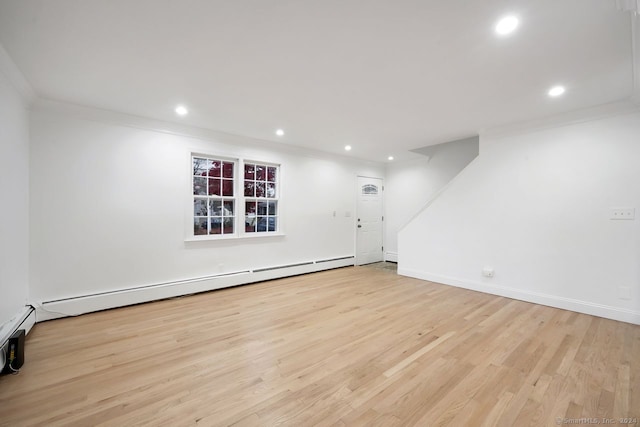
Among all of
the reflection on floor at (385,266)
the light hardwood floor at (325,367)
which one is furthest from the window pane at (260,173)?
the reflection on floor at (385,266)

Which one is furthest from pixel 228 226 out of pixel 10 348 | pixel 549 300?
pixel 549 300

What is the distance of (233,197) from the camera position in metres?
4.58

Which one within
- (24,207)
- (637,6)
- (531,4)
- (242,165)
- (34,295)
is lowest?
(34,295)

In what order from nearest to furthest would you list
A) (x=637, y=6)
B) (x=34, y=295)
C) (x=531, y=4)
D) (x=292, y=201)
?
1. (x=637, y=6)
2. (x=531, y=4)
3. (x=34, y=295)
4. (x=292, y=201)

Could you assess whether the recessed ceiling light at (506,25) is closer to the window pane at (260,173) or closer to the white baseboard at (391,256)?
the window pane at (260,173)

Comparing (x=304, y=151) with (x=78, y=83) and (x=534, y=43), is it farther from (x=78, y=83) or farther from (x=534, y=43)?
(x=534, y=43)

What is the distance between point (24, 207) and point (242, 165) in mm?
2669

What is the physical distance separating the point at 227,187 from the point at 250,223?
76 centimetres

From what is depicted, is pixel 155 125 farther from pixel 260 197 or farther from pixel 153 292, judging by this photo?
pixel 153 292

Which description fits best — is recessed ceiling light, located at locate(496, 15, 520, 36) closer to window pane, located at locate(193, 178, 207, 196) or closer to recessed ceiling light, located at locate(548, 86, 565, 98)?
recessed ceiling light, located at locate(548, 86, 565, 98)

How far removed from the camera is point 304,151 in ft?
17.7

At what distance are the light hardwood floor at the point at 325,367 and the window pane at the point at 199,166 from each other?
6.69 ft

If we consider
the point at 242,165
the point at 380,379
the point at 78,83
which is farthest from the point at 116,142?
the point at 380,379

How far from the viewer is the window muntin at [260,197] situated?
15.7ft
